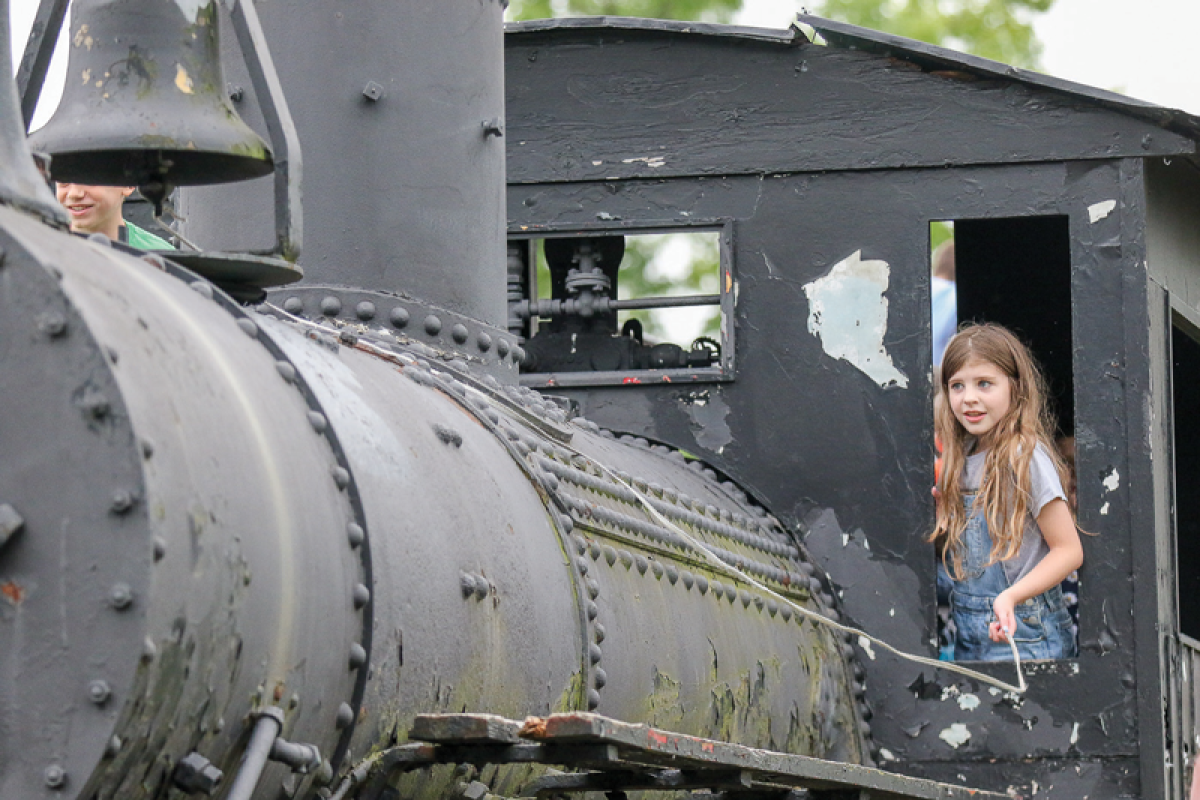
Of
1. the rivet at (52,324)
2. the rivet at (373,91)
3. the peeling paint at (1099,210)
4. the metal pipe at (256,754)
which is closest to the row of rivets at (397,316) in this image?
the rivet at (373,91)

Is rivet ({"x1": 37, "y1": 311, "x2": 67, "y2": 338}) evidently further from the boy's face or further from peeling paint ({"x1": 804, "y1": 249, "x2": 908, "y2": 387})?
peeling paint ({"x1": 804, "y1": 249, "x2": 908, "y2": 387})

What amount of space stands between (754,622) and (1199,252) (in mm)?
2667

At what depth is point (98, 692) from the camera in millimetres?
1940

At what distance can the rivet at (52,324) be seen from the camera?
1959mm

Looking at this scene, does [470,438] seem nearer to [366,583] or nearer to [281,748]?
[366,583]

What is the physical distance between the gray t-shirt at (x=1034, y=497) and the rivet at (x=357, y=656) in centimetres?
310

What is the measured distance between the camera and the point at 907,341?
5.46 meters

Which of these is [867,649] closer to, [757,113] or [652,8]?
[757,113]

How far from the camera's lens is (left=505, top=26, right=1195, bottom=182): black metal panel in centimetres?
547

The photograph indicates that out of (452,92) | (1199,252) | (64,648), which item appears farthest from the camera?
(1199,252)

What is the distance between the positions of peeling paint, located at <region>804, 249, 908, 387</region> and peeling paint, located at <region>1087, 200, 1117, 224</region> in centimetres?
57

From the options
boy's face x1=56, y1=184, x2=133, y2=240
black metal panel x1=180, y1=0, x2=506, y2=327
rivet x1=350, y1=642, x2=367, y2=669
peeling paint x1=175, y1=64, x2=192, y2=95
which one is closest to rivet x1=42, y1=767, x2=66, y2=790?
rivet x1=350, y1=642, x2=367, y2=669

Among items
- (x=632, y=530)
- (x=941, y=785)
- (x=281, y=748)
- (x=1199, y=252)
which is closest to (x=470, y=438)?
(x=632, y=530)

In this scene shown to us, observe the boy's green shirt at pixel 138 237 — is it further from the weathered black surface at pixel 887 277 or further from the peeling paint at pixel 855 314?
the peeling paint at pixel 855 314
